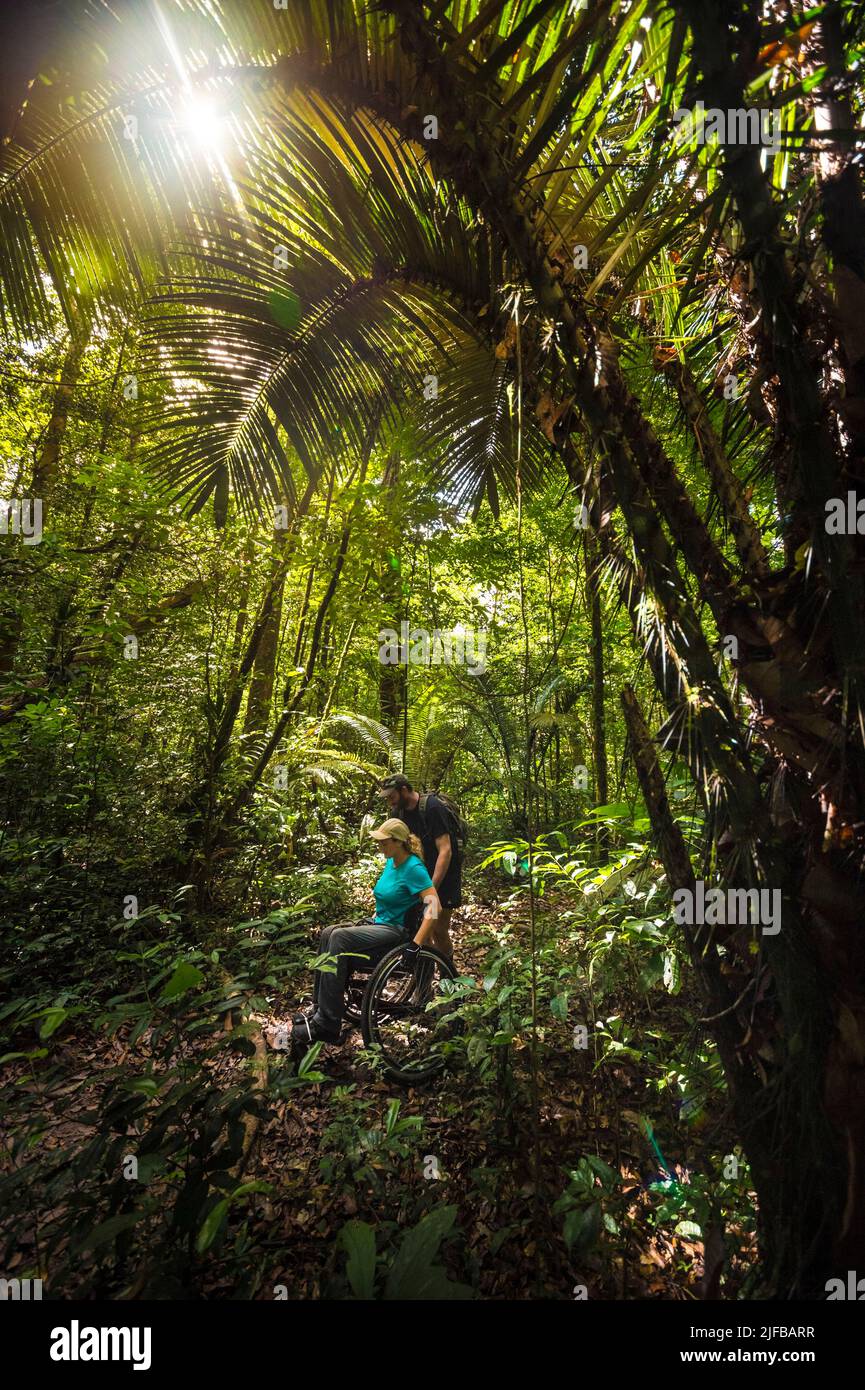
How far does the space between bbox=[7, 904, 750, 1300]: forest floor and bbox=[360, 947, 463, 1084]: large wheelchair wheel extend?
107 millimetres

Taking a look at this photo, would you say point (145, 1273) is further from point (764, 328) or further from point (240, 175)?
point (240, 175)

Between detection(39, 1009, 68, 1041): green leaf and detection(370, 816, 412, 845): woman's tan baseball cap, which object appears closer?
detection(39, 1009, 68, 1041): green leaf

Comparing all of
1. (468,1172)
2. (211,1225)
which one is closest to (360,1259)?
(211,1225)

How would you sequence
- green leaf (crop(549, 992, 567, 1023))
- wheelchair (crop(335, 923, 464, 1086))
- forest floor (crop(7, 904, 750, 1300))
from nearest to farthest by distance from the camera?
1. forest floor (crop(7, 904, 750, 1300))
2. green leaf (crop(549, 992, 567, 1023))
3. wheelchair (crop(335, 923, 464, 1086))

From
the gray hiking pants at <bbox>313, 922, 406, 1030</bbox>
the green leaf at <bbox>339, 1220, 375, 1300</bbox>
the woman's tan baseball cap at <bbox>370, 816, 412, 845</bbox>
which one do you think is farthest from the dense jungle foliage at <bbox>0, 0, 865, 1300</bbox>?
the woman's tan baseball cap at <bbox>370, 816, 412, 845</bbox>

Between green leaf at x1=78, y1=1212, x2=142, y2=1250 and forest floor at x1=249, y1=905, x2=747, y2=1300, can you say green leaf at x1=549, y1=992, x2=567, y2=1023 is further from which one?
green leaf at x1=78, y1=1212, x2=142, y2=1250

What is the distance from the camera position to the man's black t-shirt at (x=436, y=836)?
3566mm

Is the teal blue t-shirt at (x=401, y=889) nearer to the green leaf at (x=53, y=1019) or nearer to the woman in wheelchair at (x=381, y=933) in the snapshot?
the woman in wheelchair at (x=381, y=933)

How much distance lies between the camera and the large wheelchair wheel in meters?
2.84

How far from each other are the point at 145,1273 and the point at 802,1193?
1.62 metres

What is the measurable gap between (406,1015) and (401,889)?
27.8 inches

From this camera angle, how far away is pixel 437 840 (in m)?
3.56

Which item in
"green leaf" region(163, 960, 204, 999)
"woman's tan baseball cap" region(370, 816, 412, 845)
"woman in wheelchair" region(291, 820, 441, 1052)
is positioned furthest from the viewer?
"woman's tan baseball cap" region(370, 816, 412, 845)
